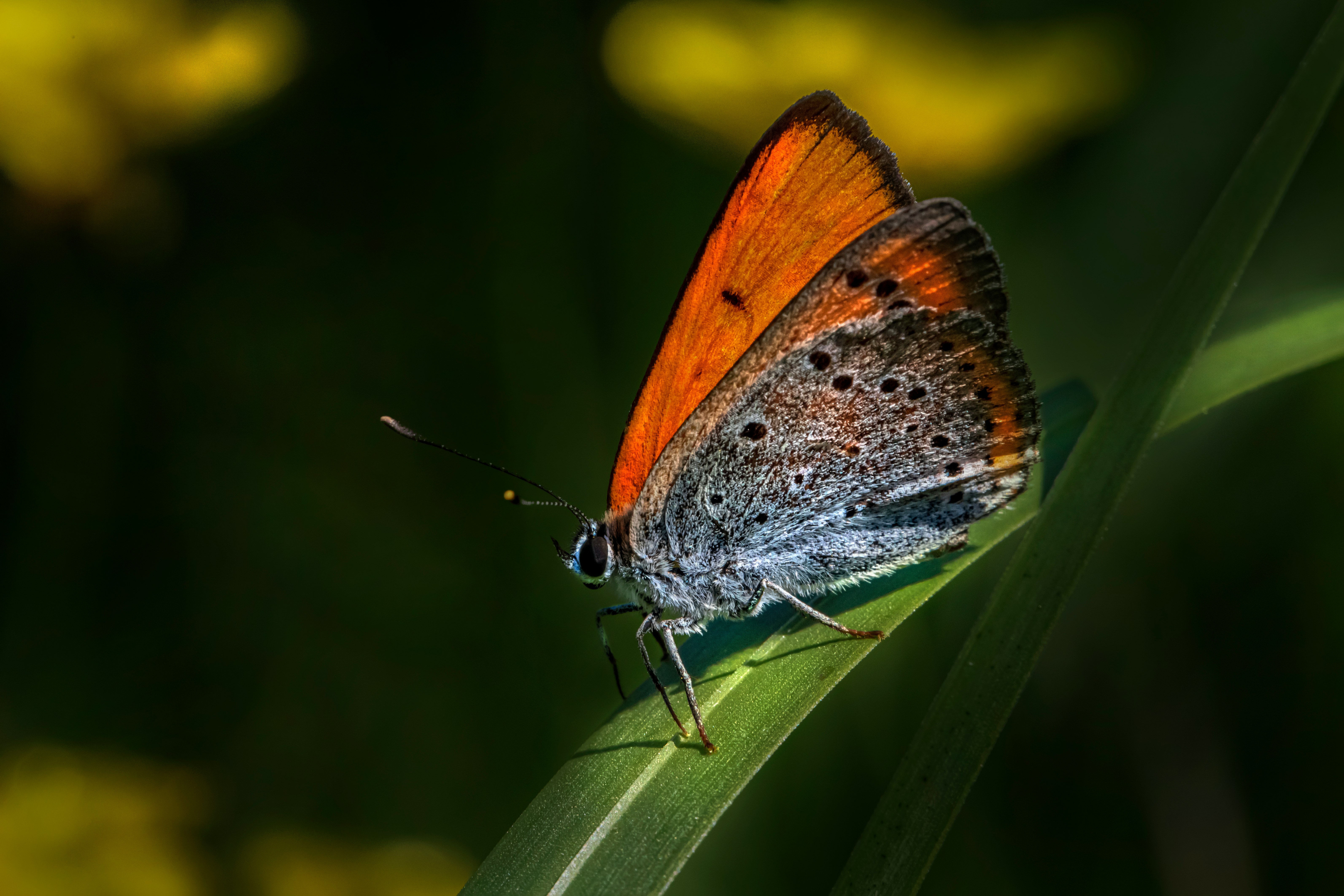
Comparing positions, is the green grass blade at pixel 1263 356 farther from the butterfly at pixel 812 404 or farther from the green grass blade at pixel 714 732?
the butterfly at pixel 812 404

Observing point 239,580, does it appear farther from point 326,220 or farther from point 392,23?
point 392,23

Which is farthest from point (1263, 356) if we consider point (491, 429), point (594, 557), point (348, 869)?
point (348, 869)

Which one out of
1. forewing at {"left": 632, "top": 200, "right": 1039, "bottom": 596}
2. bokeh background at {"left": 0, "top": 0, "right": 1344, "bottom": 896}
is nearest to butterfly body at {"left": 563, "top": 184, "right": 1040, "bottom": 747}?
forewing at {"left": 632, "top": 200, "right": 1039, "bottom": 596}

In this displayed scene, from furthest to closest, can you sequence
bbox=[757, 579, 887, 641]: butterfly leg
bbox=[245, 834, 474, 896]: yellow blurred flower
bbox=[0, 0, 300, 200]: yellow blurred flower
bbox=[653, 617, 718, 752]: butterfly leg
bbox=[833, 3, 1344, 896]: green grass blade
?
bbox=[0, 0, 300, 200]: yellow blurred flower → bbox=[245, 834, 474, 896]: yellow blurred flower → bbox=[757, 579, 887, 641]: butterfly leg → bbox=[653, 617, 718, 752]: butterfly leg → bbox=[833, 3, 1344, 896]: green grass blade

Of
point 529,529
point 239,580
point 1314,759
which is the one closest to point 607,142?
point 529,529

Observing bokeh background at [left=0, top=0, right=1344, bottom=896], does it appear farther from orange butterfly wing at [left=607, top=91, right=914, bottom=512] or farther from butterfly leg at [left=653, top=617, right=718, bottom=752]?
orange butterfly wing at [left=607, top=91, right=914, bottom=512]
